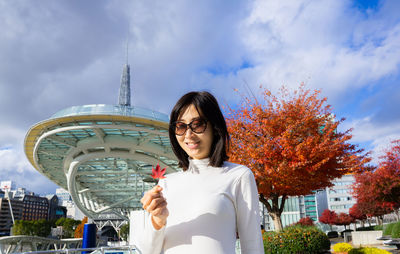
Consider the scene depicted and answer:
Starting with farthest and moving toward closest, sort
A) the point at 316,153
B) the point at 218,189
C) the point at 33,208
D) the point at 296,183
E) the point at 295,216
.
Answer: the point at 33,208 → the point at 295,216 → the point at 296,183 → the point at 316,153 → the point at 218,189

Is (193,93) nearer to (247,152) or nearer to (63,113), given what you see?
(247,152)

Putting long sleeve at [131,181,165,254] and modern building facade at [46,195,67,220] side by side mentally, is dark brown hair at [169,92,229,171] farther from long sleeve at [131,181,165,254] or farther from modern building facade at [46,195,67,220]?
modern building facade at [46,195,67,220]

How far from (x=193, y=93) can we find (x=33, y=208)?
154700 millimetres

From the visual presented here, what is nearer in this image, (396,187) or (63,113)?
(396,187)

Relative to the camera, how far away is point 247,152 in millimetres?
12602

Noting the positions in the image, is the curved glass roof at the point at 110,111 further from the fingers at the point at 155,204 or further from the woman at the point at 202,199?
the fingers at the point at 155,204

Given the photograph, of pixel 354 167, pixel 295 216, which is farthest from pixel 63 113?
pixel 295 216

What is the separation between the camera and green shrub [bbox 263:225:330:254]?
10312 mm

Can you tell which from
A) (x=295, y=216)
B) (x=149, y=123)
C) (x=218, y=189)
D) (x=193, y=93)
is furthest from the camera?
(x=295, y=216)

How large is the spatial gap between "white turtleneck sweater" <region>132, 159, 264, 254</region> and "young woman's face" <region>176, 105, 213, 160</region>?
17cm

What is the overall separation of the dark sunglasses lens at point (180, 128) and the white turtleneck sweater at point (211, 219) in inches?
12.0

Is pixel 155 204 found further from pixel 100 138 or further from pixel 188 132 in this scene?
pixel 100 138

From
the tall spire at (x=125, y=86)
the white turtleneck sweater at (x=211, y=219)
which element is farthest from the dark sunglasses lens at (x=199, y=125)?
the tall spire at (x=125, y=86)

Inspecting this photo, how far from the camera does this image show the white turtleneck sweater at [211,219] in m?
1.41
